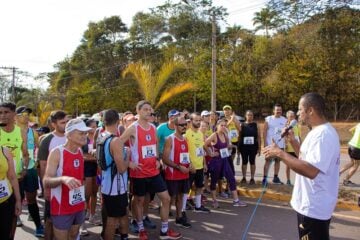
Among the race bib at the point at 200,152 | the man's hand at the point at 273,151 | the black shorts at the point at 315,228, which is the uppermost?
the man's hand at the point at 273,151

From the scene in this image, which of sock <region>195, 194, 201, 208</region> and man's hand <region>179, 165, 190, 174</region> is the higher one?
man's hand <region>179, 165, 190, 174</region>

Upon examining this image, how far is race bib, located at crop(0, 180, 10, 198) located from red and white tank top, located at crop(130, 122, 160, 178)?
1985 millimetres

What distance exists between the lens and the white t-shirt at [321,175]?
330cm

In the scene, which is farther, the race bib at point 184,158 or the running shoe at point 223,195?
the running shoe at point 223,195

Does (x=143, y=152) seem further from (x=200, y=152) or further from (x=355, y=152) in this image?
(x=355, y=152)

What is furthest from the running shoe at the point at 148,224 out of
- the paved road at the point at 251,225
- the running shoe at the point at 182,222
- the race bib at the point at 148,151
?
the race bib at the point at 148,151

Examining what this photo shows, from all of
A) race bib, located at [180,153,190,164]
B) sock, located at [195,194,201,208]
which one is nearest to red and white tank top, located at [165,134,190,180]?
race bib, located at [180,153,190,164]

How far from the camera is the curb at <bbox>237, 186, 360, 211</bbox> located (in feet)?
24.0

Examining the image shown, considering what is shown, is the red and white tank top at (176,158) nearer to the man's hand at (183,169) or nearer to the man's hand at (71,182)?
the man's hand at (183,169)

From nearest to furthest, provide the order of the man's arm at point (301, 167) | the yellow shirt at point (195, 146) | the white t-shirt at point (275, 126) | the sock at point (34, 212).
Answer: the man's arm at point (301, 167)
the sock at point (34, 212)
the yellow shirt at point (195, 146)
the white t-shirt at point (275, 126)

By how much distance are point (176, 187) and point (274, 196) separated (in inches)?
110

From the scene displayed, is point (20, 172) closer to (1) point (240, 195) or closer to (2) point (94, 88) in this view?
(1) point (240, 195)

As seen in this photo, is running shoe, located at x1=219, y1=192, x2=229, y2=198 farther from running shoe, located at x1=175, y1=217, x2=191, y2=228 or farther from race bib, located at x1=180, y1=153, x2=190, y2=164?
race bib, located at x1=180, y1=153, x2=190, y2=164

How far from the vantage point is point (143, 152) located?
5648 millimetres
